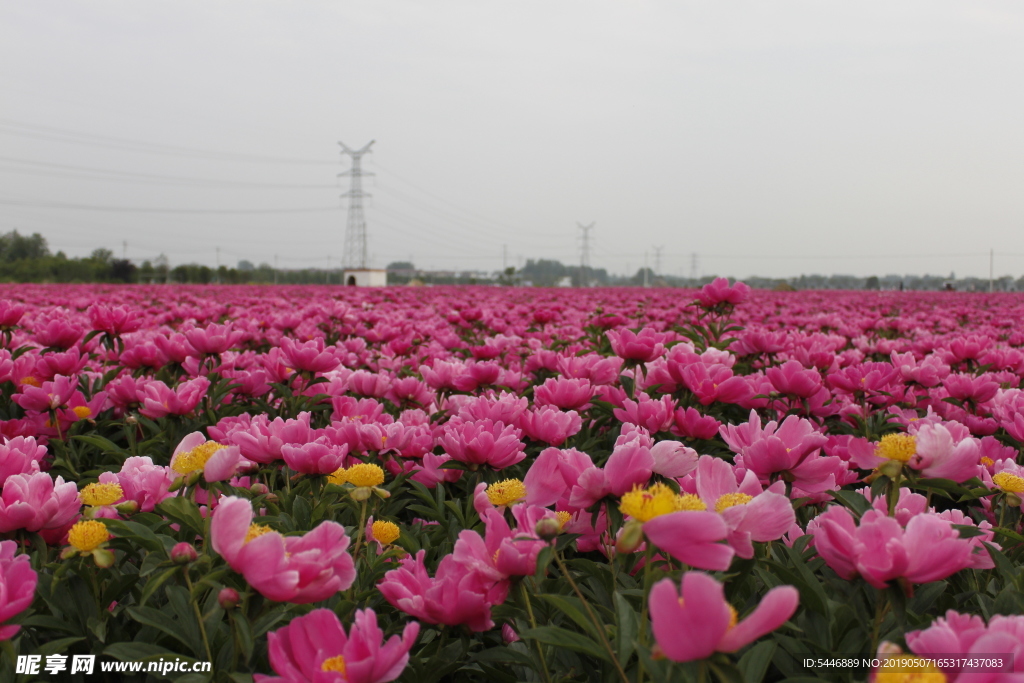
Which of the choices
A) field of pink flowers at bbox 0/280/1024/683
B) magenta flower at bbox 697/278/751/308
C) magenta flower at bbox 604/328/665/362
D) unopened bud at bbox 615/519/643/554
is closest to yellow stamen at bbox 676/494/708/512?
field of pink flowers at bbox 0/280/1024/683

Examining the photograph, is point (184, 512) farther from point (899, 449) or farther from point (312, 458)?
point (899, 449)

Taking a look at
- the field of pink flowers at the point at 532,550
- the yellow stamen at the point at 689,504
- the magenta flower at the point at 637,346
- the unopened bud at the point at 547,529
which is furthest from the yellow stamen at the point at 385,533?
Result: the magenta flower at the point at 637,346

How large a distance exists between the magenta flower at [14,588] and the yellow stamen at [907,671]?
88 centimetres

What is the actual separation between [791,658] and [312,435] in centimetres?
107

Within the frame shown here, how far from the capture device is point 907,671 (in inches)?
21.9

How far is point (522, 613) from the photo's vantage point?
0.93 meters

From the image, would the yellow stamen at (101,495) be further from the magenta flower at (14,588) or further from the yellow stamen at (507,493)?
the yellow stamen at (507,493)

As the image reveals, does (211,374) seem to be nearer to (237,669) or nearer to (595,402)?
(595,402)

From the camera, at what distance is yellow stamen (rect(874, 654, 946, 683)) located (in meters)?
0.53

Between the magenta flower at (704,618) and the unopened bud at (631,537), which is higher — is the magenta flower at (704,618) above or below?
below

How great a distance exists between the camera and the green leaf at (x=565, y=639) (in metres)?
0.72

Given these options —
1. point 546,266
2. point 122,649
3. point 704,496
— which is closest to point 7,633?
point 122,649

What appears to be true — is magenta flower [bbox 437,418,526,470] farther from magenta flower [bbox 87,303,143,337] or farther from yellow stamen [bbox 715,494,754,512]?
magenta flower [bbox 87,303,143,337]

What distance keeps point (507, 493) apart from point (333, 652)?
1.35 feet
